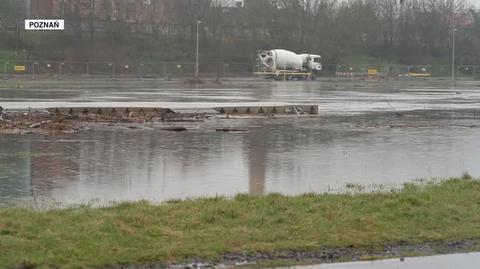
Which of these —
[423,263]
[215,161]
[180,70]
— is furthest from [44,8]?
[423,263]

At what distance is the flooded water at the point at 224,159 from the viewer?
13.9m

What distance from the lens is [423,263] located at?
8.11 m

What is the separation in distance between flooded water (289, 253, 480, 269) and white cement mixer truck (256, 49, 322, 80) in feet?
308

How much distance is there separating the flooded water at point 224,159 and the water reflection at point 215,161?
0.07 ft

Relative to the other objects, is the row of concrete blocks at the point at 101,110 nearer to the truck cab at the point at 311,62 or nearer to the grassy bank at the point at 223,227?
the grassy bank at the point at 223,227

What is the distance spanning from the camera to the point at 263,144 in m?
22.3

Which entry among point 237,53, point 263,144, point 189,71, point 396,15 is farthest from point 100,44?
point 263,144

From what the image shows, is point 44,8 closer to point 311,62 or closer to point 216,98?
point 311,62

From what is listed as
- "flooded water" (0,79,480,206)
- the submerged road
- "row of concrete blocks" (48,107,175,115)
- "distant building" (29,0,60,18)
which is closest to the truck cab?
"distant building" (29,0,60,18)

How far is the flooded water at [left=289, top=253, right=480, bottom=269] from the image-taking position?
793 centimetres

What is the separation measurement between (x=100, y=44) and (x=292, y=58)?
1154 inches

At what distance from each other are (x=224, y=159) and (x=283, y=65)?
85564mm

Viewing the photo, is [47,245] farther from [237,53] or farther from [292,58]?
[237,53]

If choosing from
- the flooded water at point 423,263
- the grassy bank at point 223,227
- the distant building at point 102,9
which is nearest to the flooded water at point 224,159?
the grassy bank at point 223,227
